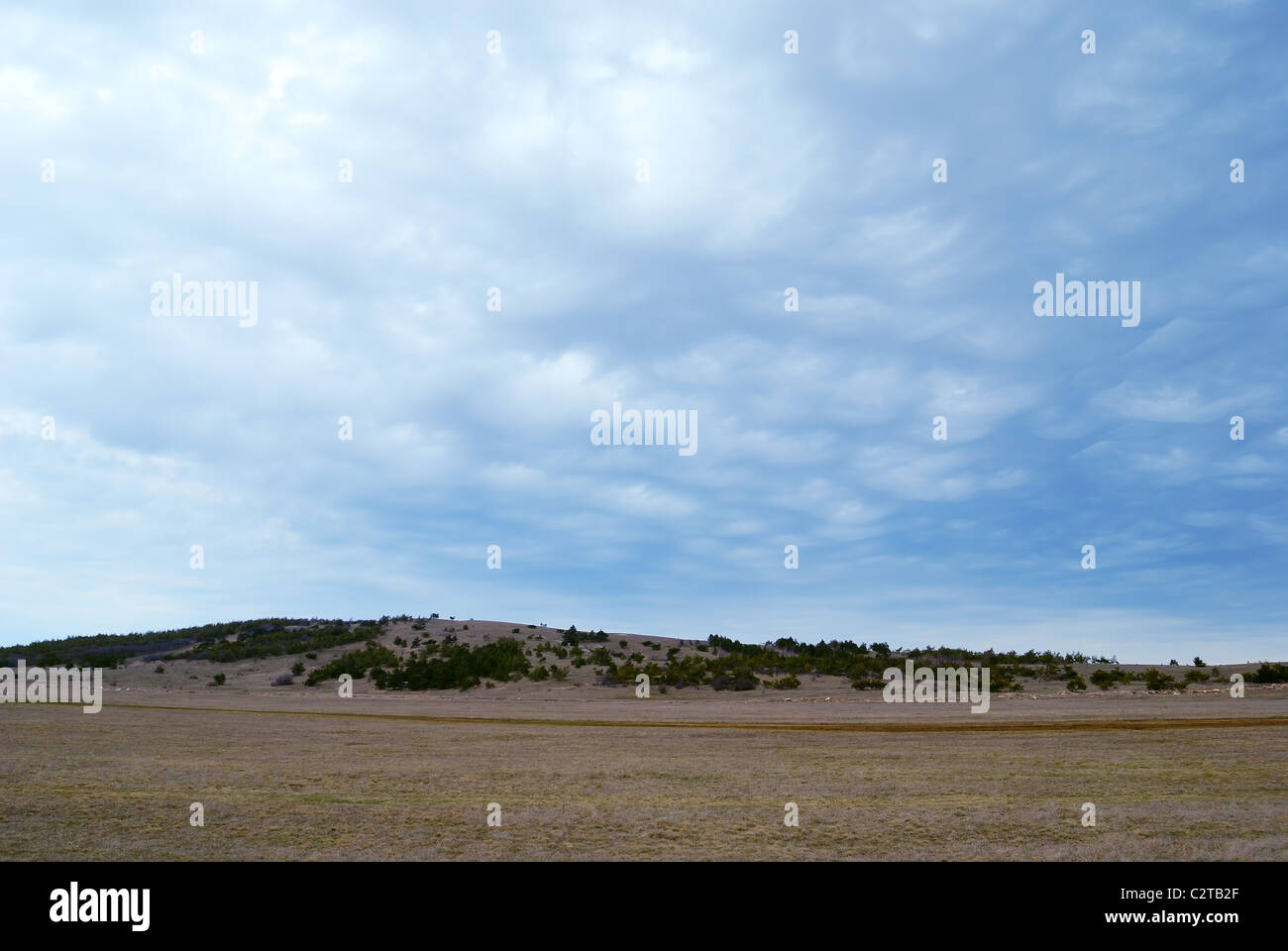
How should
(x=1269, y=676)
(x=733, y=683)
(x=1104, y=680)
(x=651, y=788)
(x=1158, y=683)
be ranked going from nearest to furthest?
1. (x=651, y=788)
2. (x=1158, y=683)
3. (x=1104, y=680)
4. (x=1269, y=676)
5. (x=733, y=683)

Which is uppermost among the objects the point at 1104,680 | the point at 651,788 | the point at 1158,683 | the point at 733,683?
the point at 651,788

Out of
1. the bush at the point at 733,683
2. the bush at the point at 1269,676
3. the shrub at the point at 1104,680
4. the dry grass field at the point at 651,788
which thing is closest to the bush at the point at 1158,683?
the shrub at the point at 1104,680

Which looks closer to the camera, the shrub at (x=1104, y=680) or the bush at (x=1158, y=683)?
the bush at (x=1158, y=683)

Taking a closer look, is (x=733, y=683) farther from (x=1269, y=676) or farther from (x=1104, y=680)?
(x=1269, y=676)

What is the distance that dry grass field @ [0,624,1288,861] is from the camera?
14.0m

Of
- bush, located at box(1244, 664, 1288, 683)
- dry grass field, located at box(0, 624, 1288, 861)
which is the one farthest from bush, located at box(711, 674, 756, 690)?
bush, located at box(1244, 664, 1288, 683)

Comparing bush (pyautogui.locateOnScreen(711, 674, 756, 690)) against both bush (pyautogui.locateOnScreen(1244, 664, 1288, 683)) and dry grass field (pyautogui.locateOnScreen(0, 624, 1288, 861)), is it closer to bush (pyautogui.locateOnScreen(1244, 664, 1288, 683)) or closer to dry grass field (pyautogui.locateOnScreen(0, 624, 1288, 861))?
dry grass field (pyautogui.locateOnScreen(0, 624, 1288, 861))

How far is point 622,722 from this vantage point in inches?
1711

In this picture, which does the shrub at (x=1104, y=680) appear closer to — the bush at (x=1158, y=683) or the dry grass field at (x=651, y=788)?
the bush at (x=1158, y=683)

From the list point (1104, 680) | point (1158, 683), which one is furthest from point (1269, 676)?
point (1104, 680)

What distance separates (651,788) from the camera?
20.1 meters

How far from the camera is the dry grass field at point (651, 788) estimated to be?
1402 cm
